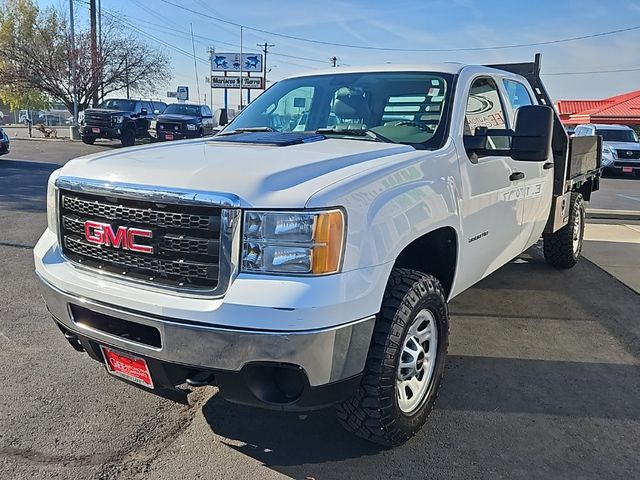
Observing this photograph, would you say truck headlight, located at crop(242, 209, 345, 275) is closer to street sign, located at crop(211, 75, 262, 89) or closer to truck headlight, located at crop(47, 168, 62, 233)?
truck headlight, located at crop(47, 168, 62, 233)

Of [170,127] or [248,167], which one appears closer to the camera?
[248,167]

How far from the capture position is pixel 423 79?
12.5 feet

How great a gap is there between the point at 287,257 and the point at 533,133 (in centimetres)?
176

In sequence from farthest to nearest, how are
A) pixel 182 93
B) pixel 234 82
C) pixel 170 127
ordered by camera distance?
1. pixel 234 82
2. pixel 182 93
3. pixel 170 127

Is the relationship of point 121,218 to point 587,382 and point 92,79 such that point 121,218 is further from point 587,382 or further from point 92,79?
point 92,79

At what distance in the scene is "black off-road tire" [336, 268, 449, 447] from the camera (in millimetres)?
2602

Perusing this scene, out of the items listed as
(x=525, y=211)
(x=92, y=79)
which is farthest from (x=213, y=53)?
(x=525, y=211)

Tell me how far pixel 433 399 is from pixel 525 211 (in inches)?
77.6

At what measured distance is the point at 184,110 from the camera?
23484 millimetres

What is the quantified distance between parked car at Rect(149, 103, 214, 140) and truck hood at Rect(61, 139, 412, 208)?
19.4 meters

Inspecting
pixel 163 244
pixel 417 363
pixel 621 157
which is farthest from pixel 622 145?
pixel 163 244

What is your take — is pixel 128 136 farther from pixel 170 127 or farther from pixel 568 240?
pixel 568 240

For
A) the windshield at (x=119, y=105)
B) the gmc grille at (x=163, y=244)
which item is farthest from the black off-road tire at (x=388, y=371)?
the windshield at (x=119, y=105)

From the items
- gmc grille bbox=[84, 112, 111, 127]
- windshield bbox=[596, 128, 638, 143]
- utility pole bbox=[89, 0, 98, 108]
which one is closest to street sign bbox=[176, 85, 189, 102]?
utility pole bbox=[89, 0, 98, 108]
